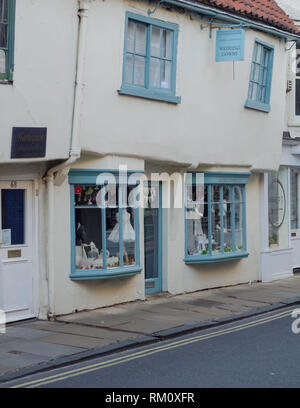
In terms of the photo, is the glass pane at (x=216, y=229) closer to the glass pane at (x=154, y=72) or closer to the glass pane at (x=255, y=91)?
the glass pane at (x=255, y=91)

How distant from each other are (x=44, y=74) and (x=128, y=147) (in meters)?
2.42

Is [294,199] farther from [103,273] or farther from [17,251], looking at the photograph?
[17,251]

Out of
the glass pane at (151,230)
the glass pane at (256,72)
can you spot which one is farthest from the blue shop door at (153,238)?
the glass pane at (256,72)

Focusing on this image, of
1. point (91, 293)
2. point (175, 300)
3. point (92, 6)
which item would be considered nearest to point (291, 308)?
point (175, 300)

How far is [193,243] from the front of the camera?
1509cm

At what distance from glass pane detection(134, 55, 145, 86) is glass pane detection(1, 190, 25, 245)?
10.0 ft

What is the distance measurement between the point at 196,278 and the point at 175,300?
1.34 meters

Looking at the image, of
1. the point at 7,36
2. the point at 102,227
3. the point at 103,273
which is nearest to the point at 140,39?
the point at 7,36

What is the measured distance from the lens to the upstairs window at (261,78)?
1578 centimetres

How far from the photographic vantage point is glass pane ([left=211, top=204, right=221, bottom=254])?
15438mm

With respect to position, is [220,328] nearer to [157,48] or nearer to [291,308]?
[291,308]

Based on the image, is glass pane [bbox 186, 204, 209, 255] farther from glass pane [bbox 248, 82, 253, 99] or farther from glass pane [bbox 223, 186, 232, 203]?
glass pane [bbox 248, 82, 253, 99]

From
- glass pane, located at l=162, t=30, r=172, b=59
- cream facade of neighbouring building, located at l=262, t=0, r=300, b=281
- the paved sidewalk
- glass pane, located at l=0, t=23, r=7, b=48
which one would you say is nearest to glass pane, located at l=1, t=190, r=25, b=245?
the paved sidewalk
